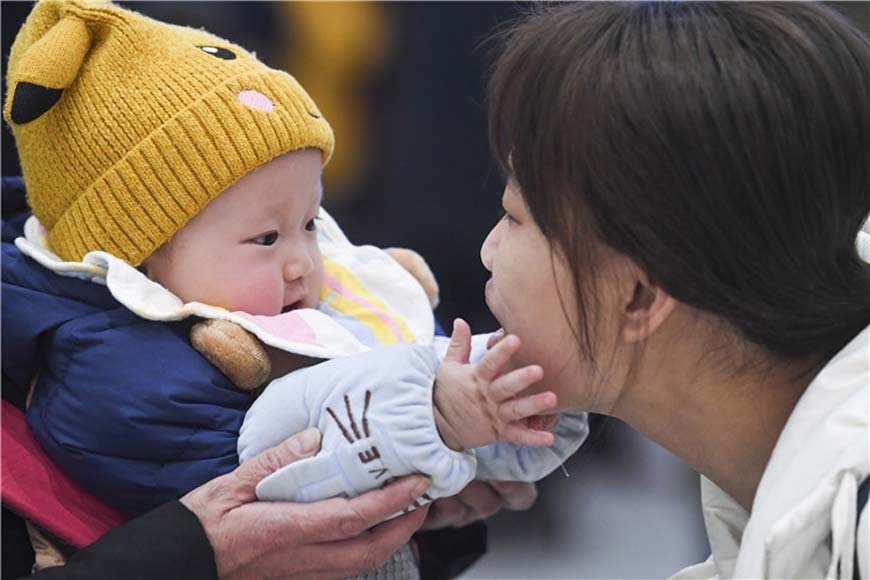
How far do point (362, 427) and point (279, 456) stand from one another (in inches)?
5.4

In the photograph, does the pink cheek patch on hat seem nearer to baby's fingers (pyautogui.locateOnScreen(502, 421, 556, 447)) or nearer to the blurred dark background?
baby's fingers (pyautogui.locateOnScreen(502, 421, 556, 447))

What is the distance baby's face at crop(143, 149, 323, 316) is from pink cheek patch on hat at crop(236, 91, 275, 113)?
8 centimetres

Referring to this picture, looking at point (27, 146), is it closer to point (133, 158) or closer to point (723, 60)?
point (133, 158)

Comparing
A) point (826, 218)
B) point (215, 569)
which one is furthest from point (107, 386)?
point (826, 218)

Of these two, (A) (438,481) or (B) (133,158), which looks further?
(B) (133,158)

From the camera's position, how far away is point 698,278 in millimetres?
1195

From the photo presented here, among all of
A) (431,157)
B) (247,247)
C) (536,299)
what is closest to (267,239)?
(247,247)

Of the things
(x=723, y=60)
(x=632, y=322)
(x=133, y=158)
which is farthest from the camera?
(x=133, y=158)

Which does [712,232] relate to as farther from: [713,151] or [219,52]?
[219,52]

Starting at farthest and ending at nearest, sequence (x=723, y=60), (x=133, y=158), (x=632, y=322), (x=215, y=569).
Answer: (x=133, y=158) < (x=215, y=569) < (x=632, y=322) < (x=723, y=60)

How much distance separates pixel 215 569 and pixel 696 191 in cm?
80

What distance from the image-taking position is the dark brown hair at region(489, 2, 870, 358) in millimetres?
1149

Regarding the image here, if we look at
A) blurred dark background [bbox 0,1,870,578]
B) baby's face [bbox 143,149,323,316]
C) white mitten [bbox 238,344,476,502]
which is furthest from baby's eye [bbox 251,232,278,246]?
blurred dark background [bbox 0,1,870,578]

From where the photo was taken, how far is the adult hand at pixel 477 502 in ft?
5.86
